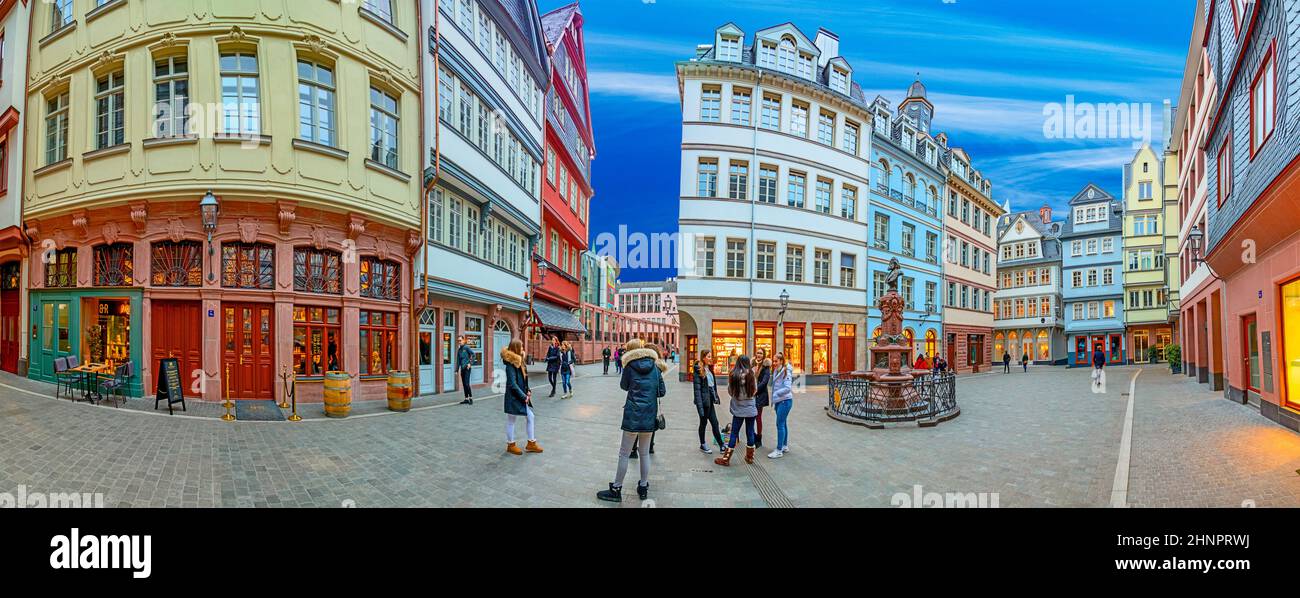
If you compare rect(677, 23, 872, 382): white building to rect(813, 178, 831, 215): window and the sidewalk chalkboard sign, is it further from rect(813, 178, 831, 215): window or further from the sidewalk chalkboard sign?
the sidewalk chalkboard sign

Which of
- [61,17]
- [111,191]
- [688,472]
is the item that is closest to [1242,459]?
[688,472]

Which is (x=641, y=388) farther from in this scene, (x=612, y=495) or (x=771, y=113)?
(x=771, y=113)

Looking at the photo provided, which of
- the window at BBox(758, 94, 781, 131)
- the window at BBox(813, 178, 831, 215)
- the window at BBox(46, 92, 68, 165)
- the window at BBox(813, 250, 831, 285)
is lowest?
the window at BBox(813, 250, 831, 285)

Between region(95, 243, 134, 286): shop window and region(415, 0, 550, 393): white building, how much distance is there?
4.49 metres

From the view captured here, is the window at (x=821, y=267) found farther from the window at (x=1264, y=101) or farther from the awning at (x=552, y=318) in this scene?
the window at (x=1264, y=101)

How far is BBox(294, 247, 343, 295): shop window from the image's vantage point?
913 cm

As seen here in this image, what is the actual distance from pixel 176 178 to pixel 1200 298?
2717 cm

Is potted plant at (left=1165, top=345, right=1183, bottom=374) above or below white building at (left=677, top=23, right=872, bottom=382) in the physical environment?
below

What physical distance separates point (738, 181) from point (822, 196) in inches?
178

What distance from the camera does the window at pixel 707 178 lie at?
19.8 metres

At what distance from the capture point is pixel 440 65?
38.7 ft

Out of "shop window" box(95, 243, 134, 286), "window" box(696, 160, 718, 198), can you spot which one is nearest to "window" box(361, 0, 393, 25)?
"shop window" box(95, 243, 134, 286)

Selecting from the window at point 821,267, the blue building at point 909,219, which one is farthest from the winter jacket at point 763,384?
the blue building at point 909,219

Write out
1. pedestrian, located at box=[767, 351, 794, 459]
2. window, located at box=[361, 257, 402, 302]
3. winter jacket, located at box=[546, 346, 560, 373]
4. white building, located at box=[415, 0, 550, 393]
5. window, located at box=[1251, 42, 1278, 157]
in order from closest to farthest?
pedestrian, located at box=[767, 351, 794, 459] → window, located at box=[1251, 42, 1278, 157] → window, located at box=[361, 257, 402, 302] → white building, located at box=[415, 0, 550, 393] → winter jacket, located at box=[546, 346, 560, 373]
